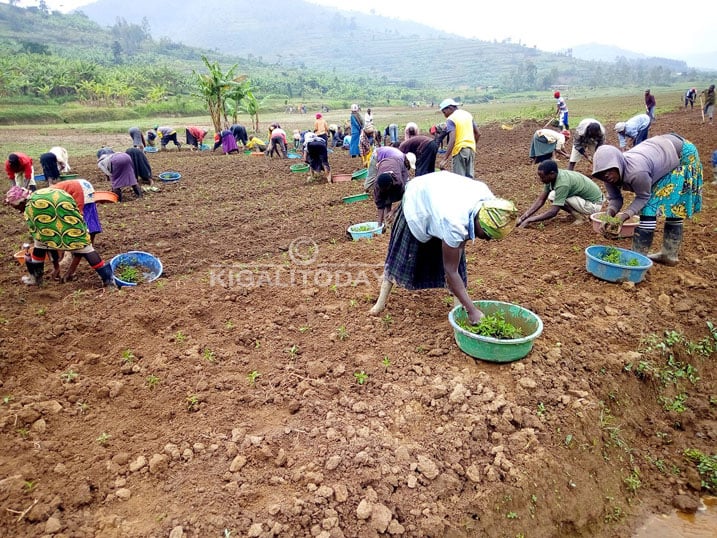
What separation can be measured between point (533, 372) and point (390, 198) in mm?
3359

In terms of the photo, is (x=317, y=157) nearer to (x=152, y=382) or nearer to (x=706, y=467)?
(x=152, y=382)

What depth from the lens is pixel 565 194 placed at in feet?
18.2

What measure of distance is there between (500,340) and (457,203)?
39.2 inches

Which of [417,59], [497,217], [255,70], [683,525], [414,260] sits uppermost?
[417,59]

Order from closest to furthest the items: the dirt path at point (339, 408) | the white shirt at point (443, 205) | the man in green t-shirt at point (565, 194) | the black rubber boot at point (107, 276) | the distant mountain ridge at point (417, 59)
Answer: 1. the dirt path at point (339, 408)
2. the white shirt at point (443, 205)
3. the black rubber boot at point (107, 276)
4. the man in green t-shirt at point (565, 194)
5. the distant mountain ridge at point (417, 59)

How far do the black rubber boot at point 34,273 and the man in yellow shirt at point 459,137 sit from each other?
17.8 ft

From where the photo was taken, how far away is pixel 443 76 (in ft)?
390

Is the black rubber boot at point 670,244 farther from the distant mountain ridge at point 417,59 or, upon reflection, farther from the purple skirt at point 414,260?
the distant mountain ridge at point 417,59

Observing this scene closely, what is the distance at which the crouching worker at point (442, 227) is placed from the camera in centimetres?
281

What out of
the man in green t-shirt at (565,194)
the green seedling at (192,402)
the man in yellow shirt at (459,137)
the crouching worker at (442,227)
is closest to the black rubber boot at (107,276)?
the green seedling at (192,402)

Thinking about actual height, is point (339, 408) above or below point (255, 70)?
below

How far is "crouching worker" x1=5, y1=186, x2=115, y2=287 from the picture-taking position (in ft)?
14.6

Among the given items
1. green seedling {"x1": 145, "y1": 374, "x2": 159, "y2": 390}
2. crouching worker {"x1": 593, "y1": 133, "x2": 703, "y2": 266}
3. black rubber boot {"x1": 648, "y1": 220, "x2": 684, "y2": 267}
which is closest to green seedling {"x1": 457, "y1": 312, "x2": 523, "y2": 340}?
crouching worker {"x1": 593, "y1": 133, "x2": 703, "y2": 266}

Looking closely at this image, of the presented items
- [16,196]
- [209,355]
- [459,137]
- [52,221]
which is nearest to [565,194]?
[459,137]
